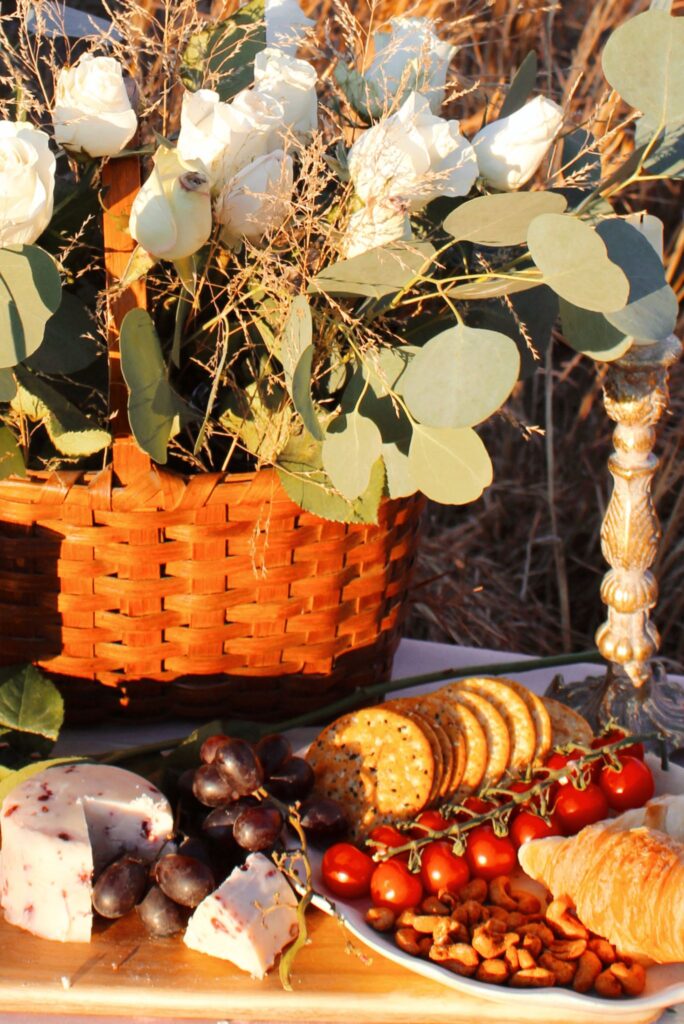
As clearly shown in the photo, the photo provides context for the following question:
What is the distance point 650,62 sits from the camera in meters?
0.74

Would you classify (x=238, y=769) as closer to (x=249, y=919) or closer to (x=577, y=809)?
(x=249, y=919)

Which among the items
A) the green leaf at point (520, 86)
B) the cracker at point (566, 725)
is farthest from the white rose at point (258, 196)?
the cracker at point (566, 725)

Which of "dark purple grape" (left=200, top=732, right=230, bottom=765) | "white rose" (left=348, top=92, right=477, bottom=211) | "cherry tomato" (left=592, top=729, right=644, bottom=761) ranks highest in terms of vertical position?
"white rose" (left=348, top=92, right=477, bottom=211)

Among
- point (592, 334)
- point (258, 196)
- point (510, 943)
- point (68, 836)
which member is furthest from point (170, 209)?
point (510, 943)

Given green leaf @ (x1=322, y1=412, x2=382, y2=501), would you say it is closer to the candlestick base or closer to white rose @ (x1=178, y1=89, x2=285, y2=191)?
white rose @ (x1=178, y1=89, x2=285, y2=191)

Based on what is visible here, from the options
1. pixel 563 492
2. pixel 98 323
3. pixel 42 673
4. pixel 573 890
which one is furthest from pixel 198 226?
pixel 563 492

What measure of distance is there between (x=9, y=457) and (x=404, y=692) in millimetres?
425

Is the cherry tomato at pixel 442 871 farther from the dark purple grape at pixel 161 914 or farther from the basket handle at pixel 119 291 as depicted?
the basket handle at pixel 119 291

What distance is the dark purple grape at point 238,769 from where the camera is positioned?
758 mm

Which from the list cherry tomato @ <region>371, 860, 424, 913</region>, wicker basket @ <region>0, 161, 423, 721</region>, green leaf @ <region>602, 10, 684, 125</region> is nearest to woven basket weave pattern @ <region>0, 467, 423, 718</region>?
wicker basket @ <region>0, 161, 423, 721</region>

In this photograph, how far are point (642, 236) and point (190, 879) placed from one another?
1.64 feet

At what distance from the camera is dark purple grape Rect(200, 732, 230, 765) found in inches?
30.6

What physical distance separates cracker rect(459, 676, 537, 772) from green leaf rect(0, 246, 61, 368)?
43 centimetres

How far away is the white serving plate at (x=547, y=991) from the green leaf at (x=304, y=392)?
0.98ft
